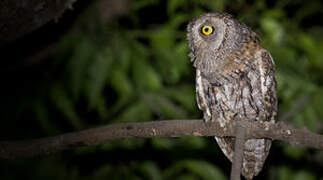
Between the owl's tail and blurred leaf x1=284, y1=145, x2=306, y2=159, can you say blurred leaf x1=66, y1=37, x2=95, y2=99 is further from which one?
blurred leaf x1=284, y1=145, x2=306, y2=159

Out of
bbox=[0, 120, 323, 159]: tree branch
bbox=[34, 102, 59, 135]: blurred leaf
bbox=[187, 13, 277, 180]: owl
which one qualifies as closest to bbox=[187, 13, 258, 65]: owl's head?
bbox=[187, 13, 277, 180]: owl

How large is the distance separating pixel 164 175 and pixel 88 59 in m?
1.35

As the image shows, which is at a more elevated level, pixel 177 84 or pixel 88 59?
pixel 88 59

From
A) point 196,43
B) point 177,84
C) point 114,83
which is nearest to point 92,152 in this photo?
point 114,83

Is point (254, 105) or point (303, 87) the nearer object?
point (254, 105)

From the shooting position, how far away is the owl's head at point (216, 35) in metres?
2.54

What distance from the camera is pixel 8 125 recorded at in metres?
3.99

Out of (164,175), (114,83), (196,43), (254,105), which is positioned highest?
(196,43)

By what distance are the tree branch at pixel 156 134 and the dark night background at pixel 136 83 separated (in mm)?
1255

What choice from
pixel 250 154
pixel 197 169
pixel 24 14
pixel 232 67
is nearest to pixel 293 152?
pixel 197 169

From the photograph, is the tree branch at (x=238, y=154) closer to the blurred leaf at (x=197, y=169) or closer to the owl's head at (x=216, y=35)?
the owl's head at (x=216, y=35)

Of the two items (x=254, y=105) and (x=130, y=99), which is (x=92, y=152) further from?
(x=254, y=105)

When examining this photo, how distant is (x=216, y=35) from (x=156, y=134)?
75cm

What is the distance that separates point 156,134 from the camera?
2.29 m
